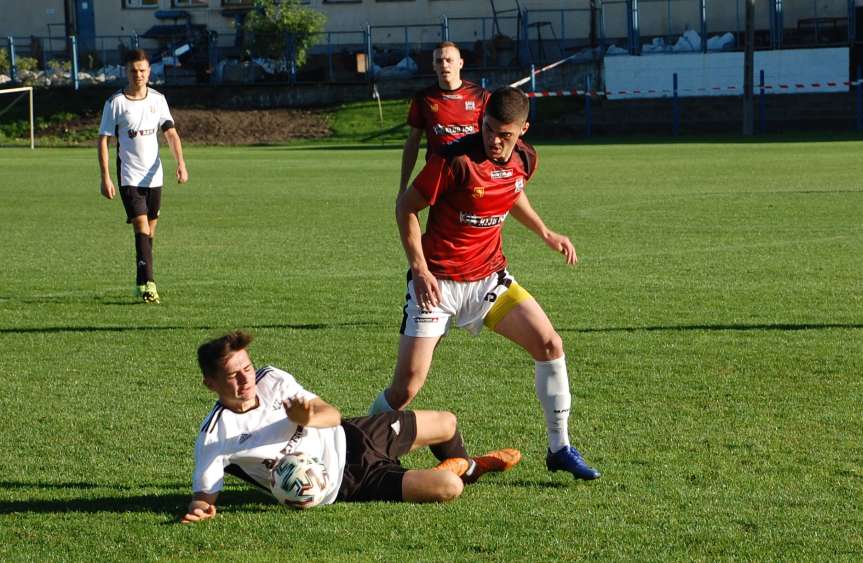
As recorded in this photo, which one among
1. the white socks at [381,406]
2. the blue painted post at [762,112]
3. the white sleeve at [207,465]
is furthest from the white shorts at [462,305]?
the blue painted post at [762,112]

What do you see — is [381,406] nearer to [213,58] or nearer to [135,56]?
[135,56]

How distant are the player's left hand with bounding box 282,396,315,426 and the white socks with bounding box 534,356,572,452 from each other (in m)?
1.42

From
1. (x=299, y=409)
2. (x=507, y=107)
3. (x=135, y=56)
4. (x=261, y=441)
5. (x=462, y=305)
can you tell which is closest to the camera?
(x=299, y=409)

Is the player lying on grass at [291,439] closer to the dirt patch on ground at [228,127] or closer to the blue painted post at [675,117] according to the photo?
the blue painted post at [675,117]

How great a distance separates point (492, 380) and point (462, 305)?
Answer: 2143mm

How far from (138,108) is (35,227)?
7.16 meters

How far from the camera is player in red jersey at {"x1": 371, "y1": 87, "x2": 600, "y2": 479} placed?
20.6ft

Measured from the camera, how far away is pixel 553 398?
6391mm

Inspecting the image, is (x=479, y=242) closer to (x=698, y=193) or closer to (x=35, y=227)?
(x=35, y=227)

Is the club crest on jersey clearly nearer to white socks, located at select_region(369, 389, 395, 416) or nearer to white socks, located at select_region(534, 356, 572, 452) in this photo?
white socks, located at select_region(534, 356, 572, 452)

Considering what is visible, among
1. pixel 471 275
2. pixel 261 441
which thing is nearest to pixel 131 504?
pixel 261 441

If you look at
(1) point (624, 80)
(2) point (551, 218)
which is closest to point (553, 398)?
(2) point (551, 218)

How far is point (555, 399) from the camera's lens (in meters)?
6.39

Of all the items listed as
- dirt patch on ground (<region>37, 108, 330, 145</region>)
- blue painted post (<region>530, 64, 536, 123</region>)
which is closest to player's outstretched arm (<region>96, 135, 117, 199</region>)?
dirt patch on ground (<region>37, 108, 330, 145</region>)
